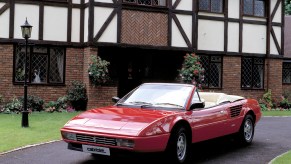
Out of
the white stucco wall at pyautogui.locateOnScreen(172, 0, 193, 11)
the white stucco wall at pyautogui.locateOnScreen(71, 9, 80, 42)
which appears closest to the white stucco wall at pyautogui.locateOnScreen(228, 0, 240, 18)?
the white stucco wall at pyautogui.locateOnScreen(172, 0, 193, 11)

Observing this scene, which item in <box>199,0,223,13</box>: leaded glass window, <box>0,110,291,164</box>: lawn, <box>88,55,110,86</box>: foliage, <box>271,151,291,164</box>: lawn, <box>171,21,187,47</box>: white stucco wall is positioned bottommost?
<box>271,151,291,164</box>: lawn

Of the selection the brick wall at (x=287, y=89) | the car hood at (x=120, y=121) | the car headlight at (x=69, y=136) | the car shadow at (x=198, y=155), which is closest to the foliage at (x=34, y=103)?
the car shadow at (x=198, y=155)

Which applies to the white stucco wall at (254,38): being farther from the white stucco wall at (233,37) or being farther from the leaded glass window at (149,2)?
the leaded glass window at (149,2)

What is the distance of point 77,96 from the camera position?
58.4 ft

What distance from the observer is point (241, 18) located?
21.7 m

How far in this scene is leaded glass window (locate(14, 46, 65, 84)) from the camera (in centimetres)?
1773

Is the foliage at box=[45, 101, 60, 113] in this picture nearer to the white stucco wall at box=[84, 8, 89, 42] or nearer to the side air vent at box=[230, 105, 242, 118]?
the white stucco wall at box=[84, 8, 89, 42]

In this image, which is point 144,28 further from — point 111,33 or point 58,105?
point 58,105

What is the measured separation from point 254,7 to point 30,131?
14.6 metres

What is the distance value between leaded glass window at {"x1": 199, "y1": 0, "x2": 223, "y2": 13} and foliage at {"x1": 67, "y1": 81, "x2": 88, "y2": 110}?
6956mm

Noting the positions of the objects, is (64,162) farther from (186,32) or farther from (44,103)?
(186,32)

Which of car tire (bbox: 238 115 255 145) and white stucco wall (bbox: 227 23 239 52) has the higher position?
white stucco wall (bbox: 227 23 239 52)

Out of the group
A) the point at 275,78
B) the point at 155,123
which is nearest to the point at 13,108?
the point at 155,123

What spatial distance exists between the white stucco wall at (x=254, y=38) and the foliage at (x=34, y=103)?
10240 millimetres
